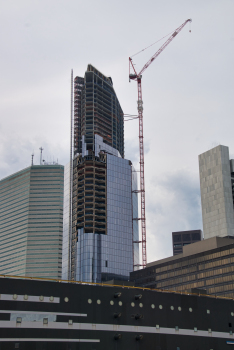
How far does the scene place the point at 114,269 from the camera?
19875cm

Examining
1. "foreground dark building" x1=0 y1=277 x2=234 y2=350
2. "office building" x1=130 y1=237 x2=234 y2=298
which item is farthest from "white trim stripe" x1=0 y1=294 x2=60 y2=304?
"office building" x1=130 y1=237 x2=234 y2=298

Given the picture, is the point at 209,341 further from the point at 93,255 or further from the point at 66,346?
the point at 93,255

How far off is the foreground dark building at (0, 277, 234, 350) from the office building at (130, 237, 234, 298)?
251 ft

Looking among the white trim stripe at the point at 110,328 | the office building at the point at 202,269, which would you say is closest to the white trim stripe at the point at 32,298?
the white trim stripe at the point at 110,328

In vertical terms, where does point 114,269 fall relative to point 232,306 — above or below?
above

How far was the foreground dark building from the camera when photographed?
49.9 metres

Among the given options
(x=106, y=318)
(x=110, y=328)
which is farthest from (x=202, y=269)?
(x=106, y=318)

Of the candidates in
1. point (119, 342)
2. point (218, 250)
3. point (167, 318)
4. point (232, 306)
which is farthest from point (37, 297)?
point (218, 250)

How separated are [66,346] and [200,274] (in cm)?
10658

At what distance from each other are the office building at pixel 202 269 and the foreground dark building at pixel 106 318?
76.4 m

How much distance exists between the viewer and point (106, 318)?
55.6 m

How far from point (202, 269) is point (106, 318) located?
101 m

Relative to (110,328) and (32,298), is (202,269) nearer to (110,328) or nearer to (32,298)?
(110,328)

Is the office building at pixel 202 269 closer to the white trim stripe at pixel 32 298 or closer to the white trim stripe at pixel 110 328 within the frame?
the white trim stripe at pixel 110 328
